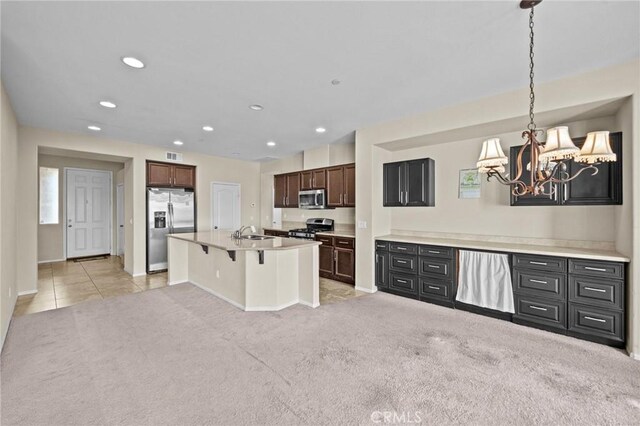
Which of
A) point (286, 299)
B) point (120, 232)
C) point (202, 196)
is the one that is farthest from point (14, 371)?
point (120, 232)

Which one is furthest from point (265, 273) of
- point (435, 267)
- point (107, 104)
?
point (107, 104)

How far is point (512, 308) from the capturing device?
327 centimetres

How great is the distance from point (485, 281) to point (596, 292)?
0.97 meters

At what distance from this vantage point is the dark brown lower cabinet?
4988mm

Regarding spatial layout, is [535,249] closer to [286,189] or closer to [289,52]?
[289,52]

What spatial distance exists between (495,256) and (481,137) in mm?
1659

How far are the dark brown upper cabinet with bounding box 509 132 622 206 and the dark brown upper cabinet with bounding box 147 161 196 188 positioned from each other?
6305mm

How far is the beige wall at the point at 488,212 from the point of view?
3.25 metres

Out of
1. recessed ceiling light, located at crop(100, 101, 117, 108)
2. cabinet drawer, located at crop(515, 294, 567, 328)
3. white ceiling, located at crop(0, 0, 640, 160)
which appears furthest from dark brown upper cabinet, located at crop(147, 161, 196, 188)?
cabinet drawer, located at crop(515, 294, 567, 328)

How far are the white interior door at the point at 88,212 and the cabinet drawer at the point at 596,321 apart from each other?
9.62 meters

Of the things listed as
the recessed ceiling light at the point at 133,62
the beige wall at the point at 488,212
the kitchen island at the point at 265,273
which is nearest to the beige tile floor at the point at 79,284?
the kitchen island at the point at 265,273

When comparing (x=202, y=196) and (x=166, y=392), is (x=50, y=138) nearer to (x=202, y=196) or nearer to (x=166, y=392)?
(x=202, y=196)

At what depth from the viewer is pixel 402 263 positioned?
4234mm

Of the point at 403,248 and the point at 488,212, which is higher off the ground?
the point at 488,212
